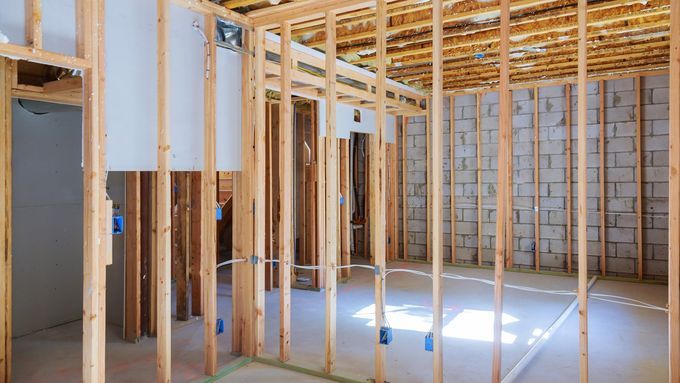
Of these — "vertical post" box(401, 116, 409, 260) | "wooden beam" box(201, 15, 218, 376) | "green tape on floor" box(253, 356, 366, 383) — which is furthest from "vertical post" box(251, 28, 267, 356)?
"vertical post" box(401, 116, 409, 260)

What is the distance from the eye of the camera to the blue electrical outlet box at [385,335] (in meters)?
3.37

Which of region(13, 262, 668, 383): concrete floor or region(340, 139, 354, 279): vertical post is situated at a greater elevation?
region(340, 139, 354, 279): vertical post

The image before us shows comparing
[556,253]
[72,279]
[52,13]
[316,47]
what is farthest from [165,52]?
[556,253]

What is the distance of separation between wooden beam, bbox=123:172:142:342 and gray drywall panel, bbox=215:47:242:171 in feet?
3.10

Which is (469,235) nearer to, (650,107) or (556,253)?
(556,253)

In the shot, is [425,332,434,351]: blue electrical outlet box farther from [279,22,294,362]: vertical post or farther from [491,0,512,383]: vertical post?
[279,22,294,362]: vertical post

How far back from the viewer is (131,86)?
123 inches

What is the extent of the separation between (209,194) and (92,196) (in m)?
0.97

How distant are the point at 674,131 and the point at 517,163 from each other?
205 inches

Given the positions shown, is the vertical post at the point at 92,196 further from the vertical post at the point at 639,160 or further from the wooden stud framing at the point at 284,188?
the vertical post at the point at 639,160

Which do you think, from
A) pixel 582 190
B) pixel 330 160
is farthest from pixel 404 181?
pixel 582 190

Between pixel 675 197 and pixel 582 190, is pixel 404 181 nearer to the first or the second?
pixel 582 190

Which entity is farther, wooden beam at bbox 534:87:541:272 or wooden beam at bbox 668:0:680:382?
wooden beam at bbox 534:87:541:272

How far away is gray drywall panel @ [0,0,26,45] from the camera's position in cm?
245
